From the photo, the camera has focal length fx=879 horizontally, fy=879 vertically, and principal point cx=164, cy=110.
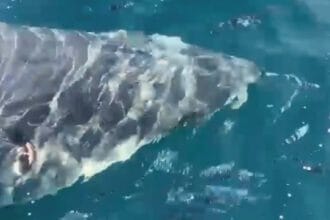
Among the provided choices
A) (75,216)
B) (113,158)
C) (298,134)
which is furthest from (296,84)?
(75,216)

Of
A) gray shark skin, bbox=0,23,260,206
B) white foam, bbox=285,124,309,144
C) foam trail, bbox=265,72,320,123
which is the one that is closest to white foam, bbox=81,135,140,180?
gray shark skin, bbox=0,23,260,206

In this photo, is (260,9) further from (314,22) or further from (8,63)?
(8,63)

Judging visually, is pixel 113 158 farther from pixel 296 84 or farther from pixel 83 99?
pixel 296 84

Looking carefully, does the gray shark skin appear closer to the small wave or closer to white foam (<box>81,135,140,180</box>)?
white foam (<box>81,135,140,180</box>)

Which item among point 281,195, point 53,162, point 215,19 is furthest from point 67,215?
point 215,19

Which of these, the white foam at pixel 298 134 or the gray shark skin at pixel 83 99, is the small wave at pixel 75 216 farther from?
the white foam at pixel 298 134

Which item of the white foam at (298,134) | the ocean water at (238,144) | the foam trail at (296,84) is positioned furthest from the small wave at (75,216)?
the foam trail at (296,84)

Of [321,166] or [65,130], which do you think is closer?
[65,130]
